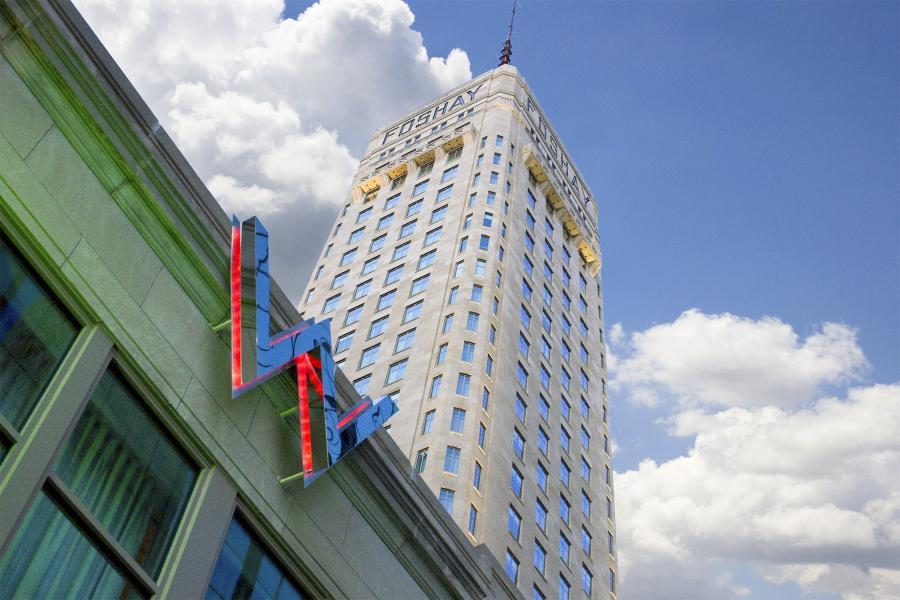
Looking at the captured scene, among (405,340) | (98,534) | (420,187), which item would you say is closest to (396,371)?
(405,340)

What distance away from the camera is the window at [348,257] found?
230 feet

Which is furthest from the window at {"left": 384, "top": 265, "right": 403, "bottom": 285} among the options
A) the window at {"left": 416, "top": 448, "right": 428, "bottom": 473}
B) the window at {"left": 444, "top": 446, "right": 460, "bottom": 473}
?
the window at {"left": 444, "top": 446, "right": 460, "bottom": 473}

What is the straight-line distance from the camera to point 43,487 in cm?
1230

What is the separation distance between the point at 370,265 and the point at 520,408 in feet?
62.0

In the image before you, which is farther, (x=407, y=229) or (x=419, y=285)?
(x=407, y=229)

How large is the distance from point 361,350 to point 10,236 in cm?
4519

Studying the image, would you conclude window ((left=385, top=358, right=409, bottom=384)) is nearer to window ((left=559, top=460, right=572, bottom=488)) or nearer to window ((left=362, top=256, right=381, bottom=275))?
window ((left=559, top=460, right=572, bottom=488))

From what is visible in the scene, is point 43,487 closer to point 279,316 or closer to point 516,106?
point 279,316

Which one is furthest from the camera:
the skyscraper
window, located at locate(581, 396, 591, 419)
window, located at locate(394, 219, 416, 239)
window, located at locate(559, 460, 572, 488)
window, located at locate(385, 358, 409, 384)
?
window, located at locate(394, 219, 416, 239)

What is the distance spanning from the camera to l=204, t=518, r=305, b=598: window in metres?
15.0

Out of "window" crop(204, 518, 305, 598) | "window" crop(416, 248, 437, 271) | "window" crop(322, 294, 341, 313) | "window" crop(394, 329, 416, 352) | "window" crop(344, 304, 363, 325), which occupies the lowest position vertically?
"window" crop(204, 518, 305, 598)

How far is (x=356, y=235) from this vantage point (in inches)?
2894

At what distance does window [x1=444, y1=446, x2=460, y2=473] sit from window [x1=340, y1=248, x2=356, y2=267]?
26.7 meters

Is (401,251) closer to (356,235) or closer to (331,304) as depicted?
(331,304)
